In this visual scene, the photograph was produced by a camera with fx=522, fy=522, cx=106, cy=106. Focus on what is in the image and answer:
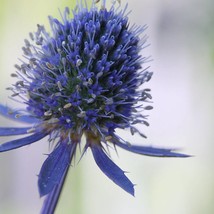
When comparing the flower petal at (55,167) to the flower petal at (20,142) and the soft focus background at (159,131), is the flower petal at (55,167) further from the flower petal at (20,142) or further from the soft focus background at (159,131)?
the soft focus background at (159,131)

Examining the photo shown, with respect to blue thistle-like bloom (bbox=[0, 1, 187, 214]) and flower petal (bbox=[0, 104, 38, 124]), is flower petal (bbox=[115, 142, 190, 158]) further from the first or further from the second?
flower petal (bbox=[0, 104, 38, 124])

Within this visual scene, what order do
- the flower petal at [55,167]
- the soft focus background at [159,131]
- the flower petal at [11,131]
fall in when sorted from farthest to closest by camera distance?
the soft focus background at [159,131]
the flower petal at [11,131]
the flower petal at [55,167]

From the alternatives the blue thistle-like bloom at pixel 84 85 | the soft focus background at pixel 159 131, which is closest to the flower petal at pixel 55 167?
the blue thistle-like bloom at pixel 84 85

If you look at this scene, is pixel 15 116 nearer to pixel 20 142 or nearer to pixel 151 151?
pixel 20 142

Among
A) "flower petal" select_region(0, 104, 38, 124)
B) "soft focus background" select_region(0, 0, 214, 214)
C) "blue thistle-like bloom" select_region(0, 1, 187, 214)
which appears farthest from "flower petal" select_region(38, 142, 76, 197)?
"soft focus background" select_region(0, 0, 214, 214)

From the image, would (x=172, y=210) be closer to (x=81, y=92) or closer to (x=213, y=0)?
(x=213, y=0)
